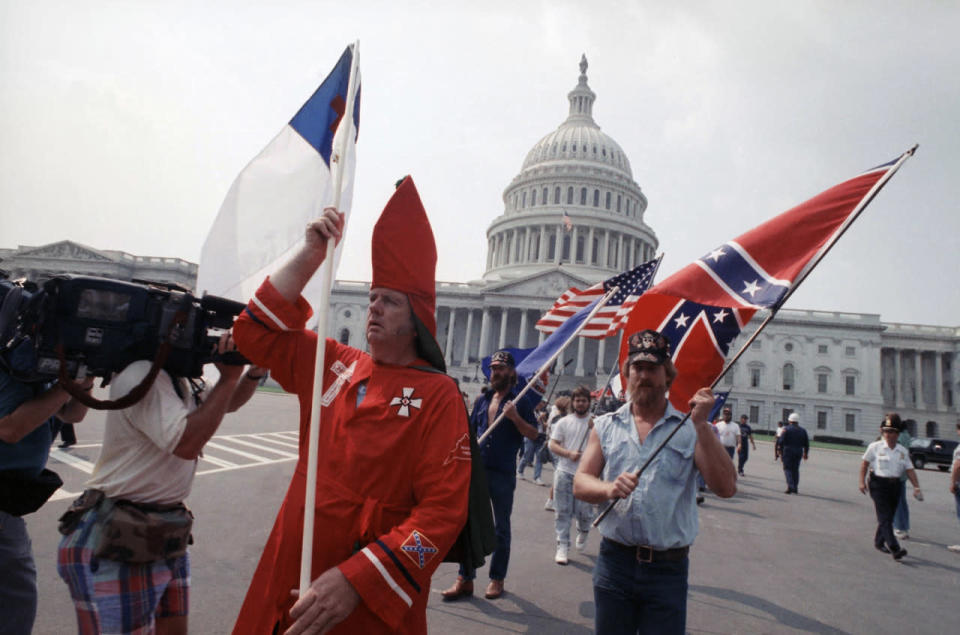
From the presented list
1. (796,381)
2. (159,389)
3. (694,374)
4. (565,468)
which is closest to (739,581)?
(565,468)

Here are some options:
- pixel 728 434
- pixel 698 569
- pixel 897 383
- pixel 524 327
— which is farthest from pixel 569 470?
pixel 897 383

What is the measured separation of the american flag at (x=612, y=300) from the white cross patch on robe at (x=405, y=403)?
5782 mm

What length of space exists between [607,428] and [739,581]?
15.8 ft

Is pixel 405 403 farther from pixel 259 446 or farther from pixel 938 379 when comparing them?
pixel 938 379

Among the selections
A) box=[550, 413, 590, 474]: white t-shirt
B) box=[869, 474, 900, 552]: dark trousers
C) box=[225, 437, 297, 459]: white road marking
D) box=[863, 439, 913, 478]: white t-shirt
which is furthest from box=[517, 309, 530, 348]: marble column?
box=[550, 413, 590, 474]: white t-shirt

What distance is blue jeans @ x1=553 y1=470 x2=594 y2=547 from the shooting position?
7180 millimetres

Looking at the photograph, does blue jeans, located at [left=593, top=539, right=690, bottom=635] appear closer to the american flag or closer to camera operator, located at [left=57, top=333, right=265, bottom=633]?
camera operator, located at [left=57, top=333, right=265, bottom=633]

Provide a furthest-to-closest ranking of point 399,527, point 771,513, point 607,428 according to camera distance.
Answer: point 771,513 → point 607,428 → point 399,527

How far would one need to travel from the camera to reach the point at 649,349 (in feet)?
10.7

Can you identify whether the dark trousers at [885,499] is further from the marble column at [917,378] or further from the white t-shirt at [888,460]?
the marble column at [917,378]

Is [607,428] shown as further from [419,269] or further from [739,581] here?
[739,581]

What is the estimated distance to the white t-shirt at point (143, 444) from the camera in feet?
8.23

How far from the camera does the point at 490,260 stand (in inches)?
3278

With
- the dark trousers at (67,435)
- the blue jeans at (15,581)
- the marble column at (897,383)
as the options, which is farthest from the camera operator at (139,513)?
the marble column at (897,383)
